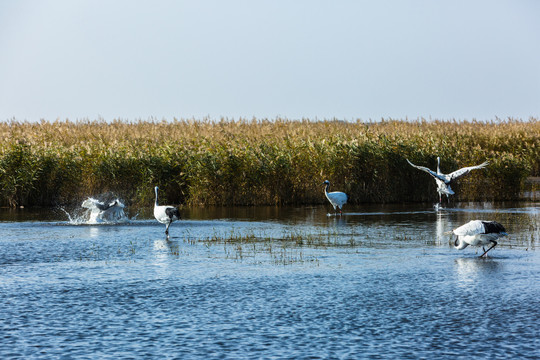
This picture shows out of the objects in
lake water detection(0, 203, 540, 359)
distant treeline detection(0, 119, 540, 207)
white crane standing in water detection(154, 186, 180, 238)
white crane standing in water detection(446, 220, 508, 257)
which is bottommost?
lake water detection(0, 203, 540, 359)

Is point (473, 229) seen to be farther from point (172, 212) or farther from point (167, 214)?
point (167, 214)

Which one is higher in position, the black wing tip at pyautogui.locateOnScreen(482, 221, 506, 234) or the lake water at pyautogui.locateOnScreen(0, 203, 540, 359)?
the black wing tip at pyautogui.locateOnScreen(482, 221, 506, 234)

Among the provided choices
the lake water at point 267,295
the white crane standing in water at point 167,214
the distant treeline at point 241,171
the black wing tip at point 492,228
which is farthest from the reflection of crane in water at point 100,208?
the black wing tip at point 492,228

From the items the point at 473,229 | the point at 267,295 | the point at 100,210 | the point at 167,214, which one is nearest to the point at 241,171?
the point at 100,210

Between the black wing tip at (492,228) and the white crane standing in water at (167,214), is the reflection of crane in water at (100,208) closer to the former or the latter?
the white crane standing in water at (167,214)

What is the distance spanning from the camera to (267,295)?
32.2 ft

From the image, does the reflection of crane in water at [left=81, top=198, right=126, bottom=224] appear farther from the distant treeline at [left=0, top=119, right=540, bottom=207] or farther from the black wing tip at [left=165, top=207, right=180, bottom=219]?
the distant treeline at [left=0, top=119, right=540, bottom=207]

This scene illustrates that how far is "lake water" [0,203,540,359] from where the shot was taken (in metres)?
7.38

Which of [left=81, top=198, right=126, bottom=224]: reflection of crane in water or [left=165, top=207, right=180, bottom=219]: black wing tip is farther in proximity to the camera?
[left=81, top=198, right=126, bottom=224]: reflection of crane in water

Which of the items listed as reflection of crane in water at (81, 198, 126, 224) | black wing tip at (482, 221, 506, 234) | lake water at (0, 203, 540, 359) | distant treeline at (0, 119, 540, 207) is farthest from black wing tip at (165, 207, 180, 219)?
distant treeline at (0, 119, 540, 207)

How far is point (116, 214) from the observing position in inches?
824

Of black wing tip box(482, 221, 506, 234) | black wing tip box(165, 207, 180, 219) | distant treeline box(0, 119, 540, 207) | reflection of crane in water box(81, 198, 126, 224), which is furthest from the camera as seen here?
distant treeline box(0, 119, 540, 207)

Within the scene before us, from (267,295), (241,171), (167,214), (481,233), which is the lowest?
(267,295)

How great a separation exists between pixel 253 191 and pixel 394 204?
5.20 metres
